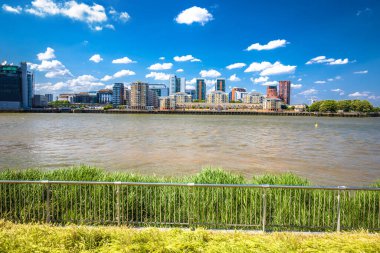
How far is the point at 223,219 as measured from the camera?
31.1 ft

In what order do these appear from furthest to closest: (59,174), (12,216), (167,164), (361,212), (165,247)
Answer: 1. (167,164)
2. (59,174)
3. (361,212)
4. (12,216)
5. (165,247)

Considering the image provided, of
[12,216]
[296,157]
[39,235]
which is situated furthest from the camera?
[296,157]

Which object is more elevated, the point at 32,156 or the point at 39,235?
the point at 39,235

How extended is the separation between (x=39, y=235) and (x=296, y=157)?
3108 cm

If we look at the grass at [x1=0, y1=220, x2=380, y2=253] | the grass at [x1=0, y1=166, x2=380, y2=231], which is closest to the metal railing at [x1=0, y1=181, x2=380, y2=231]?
the grass at [x1=0, y1=166, x2=380, y2=231]

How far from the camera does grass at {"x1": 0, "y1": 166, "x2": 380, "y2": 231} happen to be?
831cm

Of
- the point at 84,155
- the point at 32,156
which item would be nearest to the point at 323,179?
the point at 84,155

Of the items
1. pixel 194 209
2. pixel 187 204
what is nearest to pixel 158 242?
pixel 194 209

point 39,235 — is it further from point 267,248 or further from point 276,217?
point 276,217

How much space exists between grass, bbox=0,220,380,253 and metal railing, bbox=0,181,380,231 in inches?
69.3

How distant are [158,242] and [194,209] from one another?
3.60m

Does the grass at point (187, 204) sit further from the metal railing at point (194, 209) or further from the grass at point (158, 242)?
the grass at point (158, 242)

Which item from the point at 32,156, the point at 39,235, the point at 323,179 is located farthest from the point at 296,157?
the point at 39,235

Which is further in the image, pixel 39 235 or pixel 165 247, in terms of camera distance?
pixel 39 235
